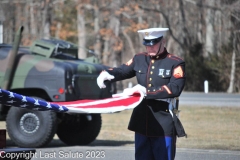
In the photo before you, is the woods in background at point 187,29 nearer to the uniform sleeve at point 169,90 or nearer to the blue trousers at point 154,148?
the blue trousers at point 154,148

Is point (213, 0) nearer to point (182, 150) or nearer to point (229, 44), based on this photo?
point (229, 44)

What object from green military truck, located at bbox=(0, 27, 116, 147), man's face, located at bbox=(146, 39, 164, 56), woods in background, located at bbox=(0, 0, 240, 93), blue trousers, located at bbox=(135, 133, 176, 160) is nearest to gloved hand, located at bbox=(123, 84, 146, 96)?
man's face, located at bbox=(146, 39, 164, 56)

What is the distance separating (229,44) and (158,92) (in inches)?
1156

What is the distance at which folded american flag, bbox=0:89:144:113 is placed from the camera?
20.4 ft

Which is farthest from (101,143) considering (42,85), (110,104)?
(110,104)

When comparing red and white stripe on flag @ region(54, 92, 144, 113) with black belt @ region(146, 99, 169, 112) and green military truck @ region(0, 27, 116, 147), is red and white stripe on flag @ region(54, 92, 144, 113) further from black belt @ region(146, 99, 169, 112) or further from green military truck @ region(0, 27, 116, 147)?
green military truck @ region(0, 27, 116, 147)

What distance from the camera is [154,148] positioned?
20.8ft

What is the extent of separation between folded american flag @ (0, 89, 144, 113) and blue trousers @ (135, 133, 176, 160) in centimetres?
37

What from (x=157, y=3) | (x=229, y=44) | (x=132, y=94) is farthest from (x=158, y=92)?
(x=157, y=3)

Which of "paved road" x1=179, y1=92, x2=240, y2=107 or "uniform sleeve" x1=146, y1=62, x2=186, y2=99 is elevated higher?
"uniform sleeve" x1=146, y1=62, x2=186, y2=99

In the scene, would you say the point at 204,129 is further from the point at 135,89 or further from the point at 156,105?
the point at 135,89

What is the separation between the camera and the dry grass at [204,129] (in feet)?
42.3

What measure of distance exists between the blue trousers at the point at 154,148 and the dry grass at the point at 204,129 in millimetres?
6136

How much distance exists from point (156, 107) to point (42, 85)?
6521mm
